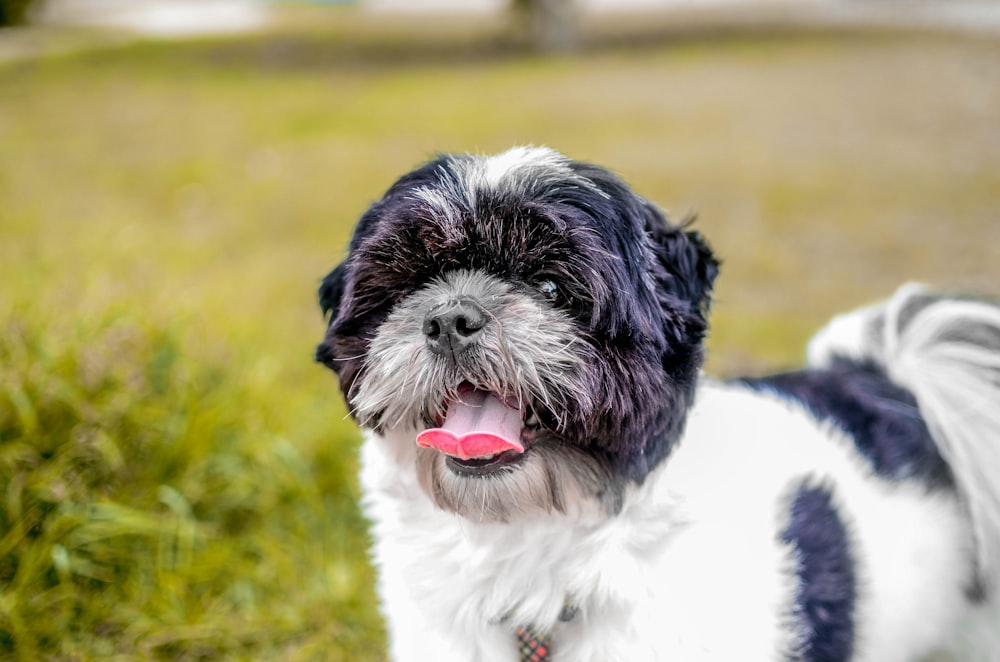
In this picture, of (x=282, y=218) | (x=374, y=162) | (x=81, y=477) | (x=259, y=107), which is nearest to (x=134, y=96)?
(x=259, y=107)

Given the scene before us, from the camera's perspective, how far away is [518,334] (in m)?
1.88

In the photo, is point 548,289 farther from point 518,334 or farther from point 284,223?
point 284,223

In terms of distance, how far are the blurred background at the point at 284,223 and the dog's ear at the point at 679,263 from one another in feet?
1.76

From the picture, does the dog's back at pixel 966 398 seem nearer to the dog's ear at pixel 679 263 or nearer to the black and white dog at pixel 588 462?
the black and white dog at pixel 588 462

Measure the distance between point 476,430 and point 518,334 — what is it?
26 centimetres

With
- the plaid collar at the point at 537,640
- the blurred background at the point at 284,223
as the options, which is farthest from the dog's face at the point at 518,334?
the blurred background at the point at 284,223

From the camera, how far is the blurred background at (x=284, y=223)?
3.12m

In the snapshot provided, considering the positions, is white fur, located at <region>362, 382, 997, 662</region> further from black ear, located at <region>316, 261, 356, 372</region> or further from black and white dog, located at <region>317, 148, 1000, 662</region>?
black ear, located at <region>316, 261, 356, 372</region>

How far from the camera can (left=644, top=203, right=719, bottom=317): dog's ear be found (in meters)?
2.12

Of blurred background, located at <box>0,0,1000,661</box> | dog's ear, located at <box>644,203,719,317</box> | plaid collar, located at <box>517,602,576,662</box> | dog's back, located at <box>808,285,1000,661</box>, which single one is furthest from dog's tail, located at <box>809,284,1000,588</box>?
blurred background, located at <box>0,0,1000,661</box>

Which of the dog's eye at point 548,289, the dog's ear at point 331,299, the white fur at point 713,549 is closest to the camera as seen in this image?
the dog's eye at point 548,289

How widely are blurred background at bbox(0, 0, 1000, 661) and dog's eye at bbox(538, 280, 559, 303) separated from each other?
0.53 m

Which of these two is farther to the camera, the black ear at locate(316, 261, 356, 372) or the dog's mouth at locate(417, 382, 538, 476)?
the black ear at locate(316, 261, 356, 372)

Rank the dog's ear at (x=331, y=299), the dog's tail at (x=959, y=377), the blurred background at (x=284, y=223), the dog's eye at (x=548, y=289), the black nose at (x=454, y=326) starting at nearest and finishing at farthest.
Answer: the black nose at (x=454, y=326), the dog's eye at (x=548, y=289), the dog's ear at (x=331, y=299), the dog's tail at (x=959, y=377), the blurred background at (x=284, y=223)
